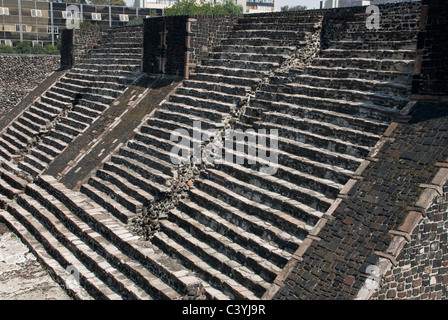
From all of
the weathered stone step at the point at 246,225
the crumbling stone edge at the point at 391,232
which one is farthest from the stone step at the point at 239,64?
the crumbling stone edge at the point at 391,232

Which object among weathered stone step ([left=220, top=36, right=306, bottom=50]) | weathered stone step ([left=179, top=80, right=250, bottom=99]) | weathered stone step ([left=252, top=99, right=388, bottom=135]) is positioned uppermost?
weathered stone step ([left=220, top=36, right=306, bottom=50])

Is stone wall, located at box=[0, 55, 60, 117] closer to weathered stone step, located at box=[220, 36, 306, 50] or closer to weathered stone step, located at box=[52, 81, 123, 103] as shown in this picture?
weathered stone step, located at box=[52, 81, 123, 103]

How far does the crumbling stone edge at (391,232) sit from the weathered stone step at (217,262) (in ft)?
1.46

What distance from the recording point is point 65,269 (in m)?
9.95

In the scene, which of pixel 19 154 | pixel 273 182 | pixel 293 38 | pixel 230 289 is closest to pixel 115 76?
pixel 19 154

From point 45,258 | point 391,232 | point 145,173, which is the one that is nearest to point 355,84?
point 391,232

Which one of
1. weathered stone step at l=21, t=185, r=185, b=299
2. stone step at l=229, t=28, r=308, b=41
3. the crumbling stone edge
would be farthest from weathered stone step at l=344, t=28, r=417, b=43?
weathered stone step at l=21, t=185, r=185, b=299

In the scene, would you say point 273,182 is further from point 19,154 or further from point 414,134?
point 19,154

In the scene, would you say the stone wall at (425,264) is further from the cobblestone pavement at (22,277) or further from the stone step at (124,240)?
the cobblestone pavement at (22,277)

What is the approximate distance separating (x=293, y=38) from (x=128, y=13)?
174 ft

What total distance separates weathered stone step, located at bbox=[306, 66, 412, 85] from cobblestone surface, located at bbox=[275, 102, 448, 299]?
147 centimetres

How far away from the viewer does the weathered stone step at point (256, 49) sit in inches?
502

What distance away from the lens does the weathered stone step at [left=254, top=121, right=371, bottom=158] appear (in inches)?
336

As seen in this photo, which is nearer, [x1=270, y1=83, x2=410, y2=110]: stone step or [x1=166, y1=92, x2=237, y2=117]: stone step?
[x1=270, y1=83, x2=410, y2=110]: stone step
